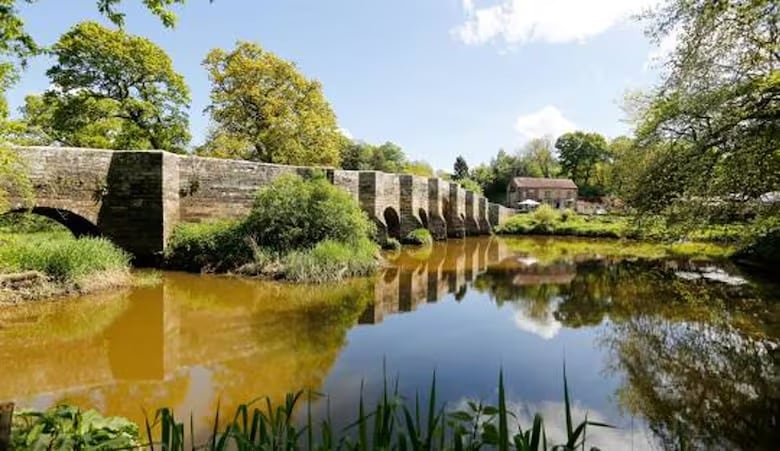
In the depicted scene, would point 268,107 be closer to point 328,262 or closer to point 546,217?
point 328,262

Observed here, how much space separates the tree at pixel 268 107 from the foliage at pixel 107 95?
8.64 feet

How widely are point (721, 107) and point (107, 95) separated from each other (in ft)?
70.1

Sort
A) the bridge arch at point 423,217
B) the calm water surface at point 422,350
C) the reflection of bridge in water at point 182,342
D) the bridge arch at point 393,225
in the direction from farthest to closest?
the bridge arch at point 423,217 → the bridge arch at point 393,225 → the reflection of bridge in water at point 182,342 → the calm water surface at point 422,350

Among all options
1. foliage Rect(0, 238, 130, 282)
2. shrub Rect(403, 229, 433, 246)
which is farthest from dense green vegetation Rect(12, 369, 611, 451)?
shrub Rect(403, 229, 433, 246)

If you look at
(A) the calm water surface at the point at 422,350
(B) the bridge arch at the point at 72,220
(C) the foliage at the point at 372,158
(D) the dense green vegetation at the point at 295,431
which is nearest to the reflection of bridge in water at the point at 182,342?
(A) the calm water surface at the point at 422,350

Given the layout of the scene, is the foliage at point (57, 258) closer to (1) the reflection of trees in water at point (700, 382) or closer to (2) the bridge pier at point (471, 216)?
(1) the reflection of trees in water at point (700, 382)

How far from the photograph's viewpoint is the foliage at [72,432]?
2.41 m

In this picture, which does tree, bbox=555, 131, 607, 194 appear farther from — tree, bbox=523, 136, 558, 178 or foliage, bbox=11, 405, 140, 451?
foliage, bbox=11, 405, 140, 451

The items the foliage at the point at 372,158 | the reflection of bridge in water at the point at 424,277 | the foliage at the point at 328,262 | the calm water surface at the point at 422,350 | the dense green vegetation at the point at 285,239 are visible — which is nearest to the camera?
the calm water surface at the point at 422,350

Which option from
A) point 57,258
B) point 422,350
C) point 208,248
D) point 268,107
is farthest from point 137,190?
point 268,107

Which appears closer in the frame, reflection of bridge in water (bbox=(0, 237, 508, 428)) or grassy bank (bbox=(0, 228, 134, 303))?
reflection of bridge in water (bbox=(0, 237, 508, 428))

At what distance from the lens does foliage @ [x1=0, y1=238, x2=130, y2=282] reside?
25.9 feet

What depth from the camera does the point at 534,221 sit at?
3231cm

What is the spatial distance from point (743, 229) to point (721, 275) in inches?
168
